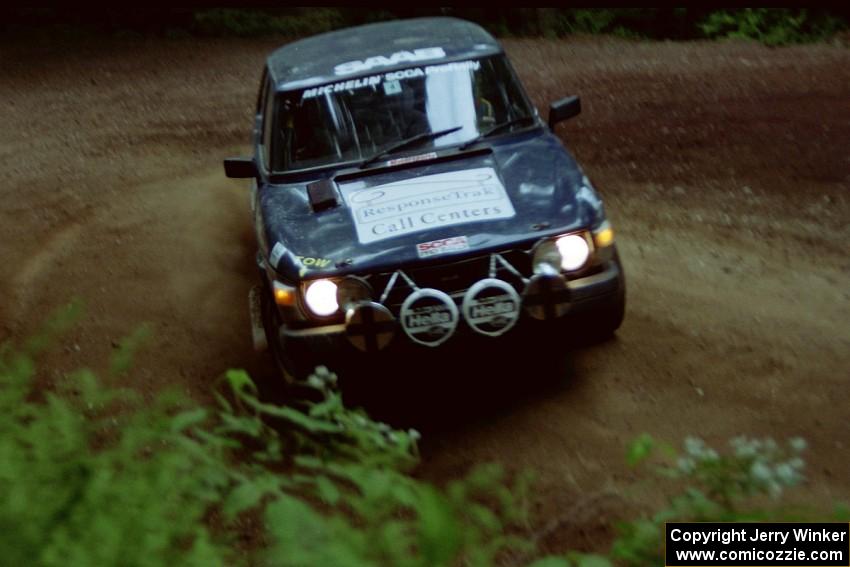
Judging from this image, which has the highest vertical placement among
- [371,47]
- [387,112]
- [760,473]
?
[760,473]

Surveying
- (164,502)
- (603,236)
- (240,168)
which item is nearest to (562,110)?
(603,236)

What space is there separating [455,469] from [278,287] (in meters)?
1.30

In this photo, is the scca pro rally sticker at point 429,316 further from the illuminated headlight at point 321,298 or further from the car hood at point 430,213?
the illuminated headlight at point 321,298

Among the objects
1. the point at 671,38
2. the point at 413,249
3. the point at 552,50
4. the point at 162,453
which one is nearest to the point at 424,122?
the point at 413,249

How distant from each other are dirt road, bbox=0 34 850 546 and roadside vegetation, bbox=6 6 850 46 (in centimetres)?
102

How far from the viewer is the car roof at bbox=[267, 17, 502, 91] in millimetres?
7066

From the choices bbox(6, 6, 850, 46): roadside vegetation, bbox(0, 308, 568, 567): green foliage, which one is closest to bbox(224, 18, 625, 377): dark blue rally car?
bbox(0, 308, 568, 567): green foliage

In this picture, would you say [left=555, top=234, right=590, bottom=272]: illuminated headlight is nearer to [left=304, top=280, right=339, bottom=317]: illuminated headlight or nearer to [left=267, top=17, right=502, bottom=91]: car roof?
[left=304, top=280, right=339, bottom=317]: illuminated headlight

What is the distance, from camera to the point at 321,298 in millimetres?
5816

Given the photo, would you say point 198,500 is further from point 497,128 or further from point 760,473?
point 497,128

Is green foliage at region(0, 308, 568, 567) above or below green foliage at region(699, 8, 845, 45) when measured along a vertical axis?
above

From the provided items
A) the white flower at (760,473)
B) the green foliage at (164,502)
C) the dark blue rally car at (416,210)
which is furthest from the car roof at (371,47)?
the white flower at (760,473)

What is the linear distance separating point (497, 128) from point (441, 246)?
131cm

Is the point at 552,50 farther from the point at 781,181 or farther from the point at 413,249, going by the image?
the point at 413,249
